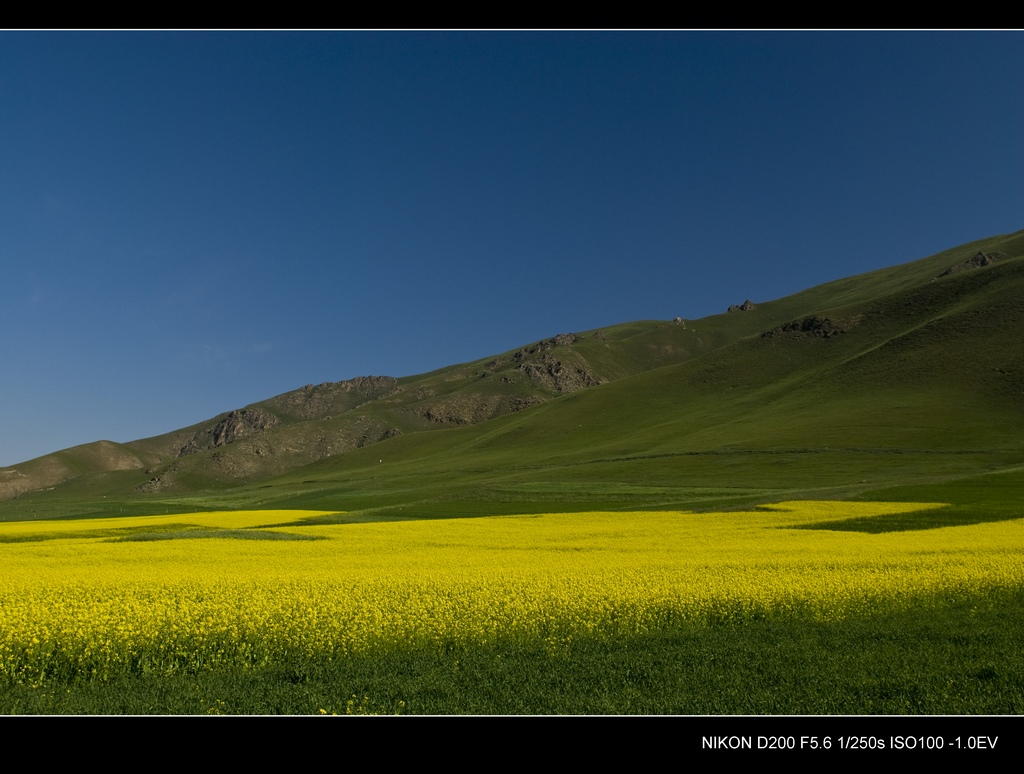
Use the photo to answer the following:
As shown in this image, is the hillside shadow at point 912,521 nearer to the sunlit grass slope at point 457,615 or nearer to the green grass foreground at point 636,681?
the sunlit grass slope at point 457,615

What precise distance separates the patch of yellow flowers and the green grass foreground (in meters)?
0.82

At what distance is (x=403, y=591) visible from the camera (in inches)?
687

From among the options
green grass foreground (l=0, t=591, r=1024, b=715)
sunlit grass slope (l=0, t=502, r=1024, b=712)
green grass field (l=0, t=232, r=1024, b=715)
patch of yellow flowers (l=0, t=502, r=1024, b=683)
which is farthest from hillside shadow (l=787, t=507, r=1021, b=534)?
green grass foreground (l=0, t=591, r=1024, b=715)

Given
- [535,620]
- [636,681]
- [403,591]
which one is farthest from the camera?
[403,591]

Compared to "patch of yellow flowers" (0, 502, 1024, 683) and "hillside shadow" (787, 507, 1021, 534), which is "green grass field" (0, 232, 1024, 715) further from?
"hillside shadow" (787, 507, 1021, 534)

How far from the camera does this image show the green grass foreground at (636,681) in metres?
10.2

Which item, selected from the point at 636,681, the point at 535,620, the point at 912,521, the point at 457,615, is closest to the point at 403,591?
the point at 457,615

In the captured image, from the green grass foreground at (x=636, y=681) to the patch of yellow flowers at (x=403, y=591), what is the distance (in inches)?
32.2

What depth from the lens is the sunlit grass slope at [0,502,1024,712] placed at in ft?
37.0

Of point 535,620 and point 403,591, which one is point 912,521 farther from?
point 403,591

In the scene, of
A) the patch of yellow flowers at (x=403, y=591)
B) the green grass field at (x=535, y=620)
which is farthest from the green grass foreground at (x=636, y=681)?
the patch of yellow flowers at (x=403, y=591)

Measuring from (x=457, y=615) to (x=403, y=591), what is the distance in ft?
8.90
